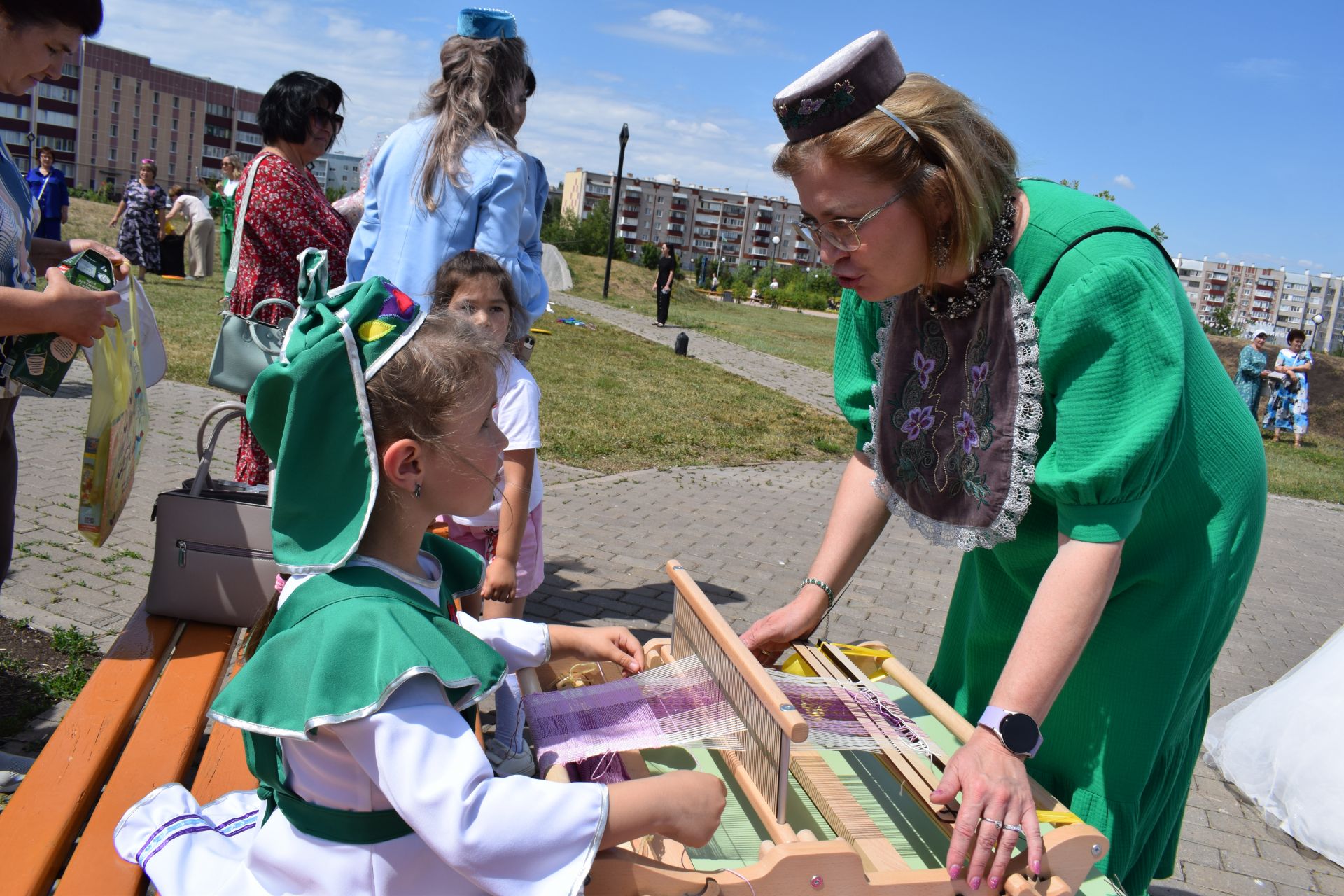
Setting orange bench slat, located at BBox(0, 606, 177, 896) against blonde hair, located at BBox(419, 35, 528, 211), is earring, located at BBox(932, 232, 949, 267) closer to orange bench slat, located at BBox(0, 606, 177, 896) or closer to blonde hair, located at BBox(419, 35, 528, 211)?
orange bench slat, located at BBox(0, 606, 177, 896)

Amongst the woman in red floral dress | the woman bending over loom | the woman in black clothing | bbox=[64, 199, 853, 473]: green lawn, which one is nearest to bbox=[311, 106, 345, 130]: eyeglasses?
the woman in red floral dress

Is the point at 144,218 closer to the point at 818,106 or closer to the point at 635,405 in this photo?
the point at 635,405

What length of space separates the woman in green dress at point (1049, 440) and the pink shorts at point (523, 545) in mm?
1936

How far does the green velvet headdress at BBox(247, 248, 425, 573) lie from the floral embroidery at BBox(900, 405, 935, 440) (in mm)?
1085

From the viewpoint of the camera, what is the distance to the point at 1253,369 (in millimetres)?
17594

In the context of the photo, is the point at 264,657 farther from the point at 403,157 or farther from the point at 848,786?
the point at 403,157

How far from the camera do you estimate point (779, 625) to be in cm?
226

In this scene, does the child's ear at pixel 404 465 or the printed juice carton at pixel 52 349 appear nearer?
the child's ear at pixel 404 465

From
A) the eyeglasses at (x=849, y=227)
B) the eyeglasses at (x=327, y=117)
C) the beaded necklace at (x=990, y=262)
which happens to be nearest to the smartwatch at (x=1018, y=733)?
the beaded necklace at (x=990, y=262)

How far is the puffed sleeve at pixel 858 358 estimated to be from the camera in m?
2.30

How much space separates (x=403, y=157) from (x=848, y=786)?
286 centimetres

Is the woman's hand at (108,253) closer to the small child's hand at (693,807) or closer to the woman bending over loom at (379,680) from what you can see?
the woman bending over loom at (379,680)

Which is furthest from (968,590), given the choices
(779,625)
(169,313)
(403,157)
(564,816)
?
(169,313)

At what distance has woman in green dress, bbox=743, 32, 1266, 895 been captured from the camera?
1.63 meters
